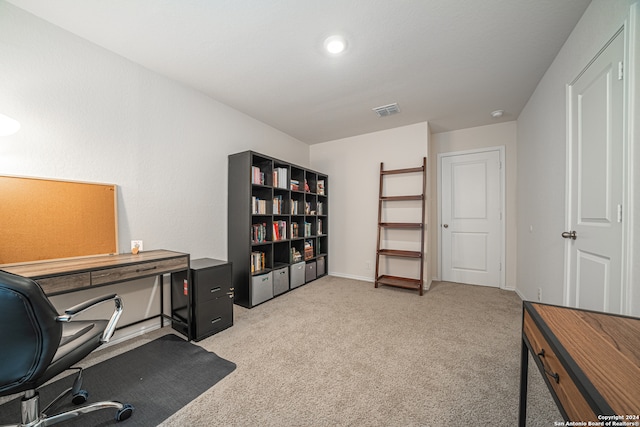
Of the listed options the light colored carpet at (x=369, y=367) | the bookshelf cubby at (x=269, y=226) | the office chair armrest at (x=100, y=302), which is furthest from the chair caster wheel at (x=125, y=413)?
the bookshelf cubby at (x=269, y=226)

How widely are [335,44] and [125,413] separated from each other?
275 centimetres

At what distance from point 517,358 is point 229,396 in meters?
2.02

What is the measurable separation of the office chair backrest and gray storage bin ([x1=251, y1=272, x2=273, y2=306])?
188 cm

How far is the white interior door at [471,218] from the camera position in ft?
11.4

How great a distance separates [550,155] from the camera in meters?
2.11

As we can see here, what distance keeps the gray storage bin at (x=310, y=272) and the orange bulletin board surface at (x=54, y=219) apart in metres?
2.39

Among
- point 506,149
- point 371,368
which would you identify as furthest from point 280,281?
point 506,149

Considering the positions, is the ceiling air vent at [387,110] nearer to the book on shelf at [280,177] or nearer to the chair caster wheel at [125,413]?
the book on shelf at [280,177]

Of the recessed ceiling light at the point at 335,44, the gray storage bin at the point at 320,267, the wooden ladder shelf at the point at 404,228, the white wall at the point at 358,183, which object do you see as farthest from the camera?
the gray storage bin at the point at 320,267

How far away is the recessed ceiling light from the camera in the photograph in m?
1.83

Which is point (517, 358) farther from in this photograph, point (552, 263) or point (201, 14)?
point (201, 14)

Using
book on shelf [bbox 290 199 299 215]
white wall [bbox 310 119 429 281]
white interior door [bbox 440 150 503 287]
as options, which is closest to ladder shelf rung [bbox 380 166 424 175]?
white wall [bbox 310 119 429 281]

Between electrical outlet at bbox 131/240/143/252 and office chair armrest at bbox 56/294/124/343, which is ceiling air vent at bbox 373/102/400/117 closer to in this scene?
electrical outlet at bbox 131/240/143/252

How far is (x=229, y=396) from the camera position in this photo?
55.2 inches
